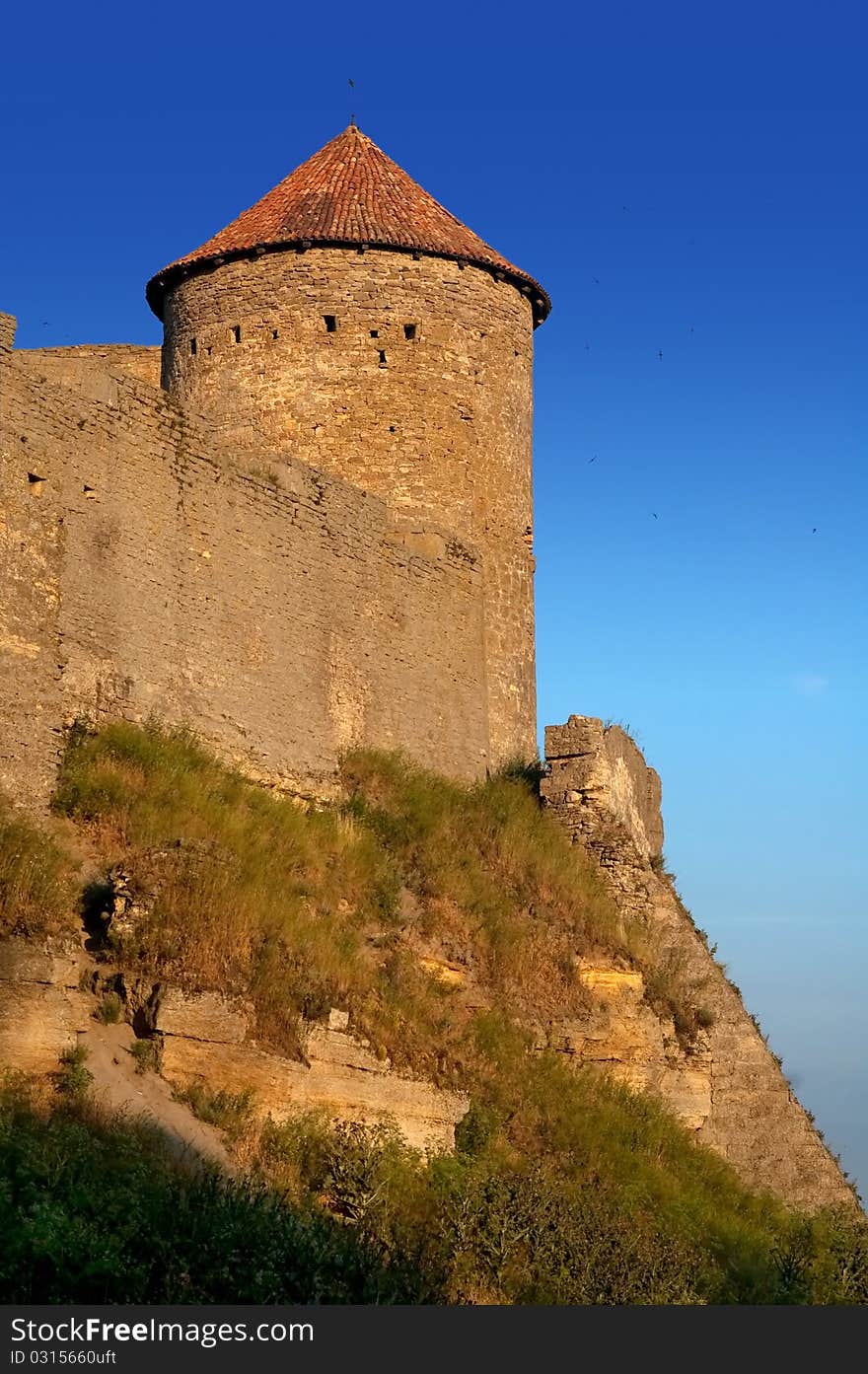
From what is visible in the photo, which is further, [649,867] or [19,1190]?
[649,867]

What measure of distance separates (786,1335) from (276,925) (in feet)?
16.9

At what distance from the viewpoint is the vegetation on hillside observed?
11.6 meters

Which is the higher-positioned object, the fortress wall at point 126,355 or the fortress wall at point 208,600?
the fortress wall at point 126,355

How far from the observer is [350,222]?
75.4 feet

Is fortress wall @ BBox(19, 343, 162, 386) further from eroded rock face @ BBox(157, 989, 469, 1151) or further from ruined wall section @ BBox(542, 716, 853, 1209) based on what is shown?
eroded rock face @ BBox(157, 989, 469, 1151)

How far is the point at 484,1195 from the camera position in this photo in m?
14.5

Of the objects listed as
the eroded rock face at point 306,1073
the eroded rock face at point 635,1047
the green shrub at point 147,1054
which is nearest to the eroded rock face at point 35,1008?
the green shrub at point 147,1054

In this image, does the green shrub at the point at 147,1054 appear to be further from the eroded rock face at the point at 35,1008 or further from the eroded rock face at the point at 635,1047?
the eroded rock face at the point at 635,1047

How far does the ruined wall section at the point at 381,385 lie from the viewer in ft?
72.8

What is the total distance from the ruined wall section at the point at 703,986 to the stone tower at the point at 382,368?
1836 millimetres

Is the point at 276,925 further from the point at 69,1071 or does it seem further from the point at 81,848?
the point at 69,1071

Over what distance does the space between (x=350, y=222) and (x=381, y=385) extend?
A: 203 cm

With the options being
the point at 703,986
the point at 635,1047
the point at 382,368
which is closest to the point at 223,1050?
the point at 635,1047

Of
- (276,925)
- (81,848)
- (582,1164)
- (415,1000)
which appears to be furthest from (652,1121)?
(81,848)
